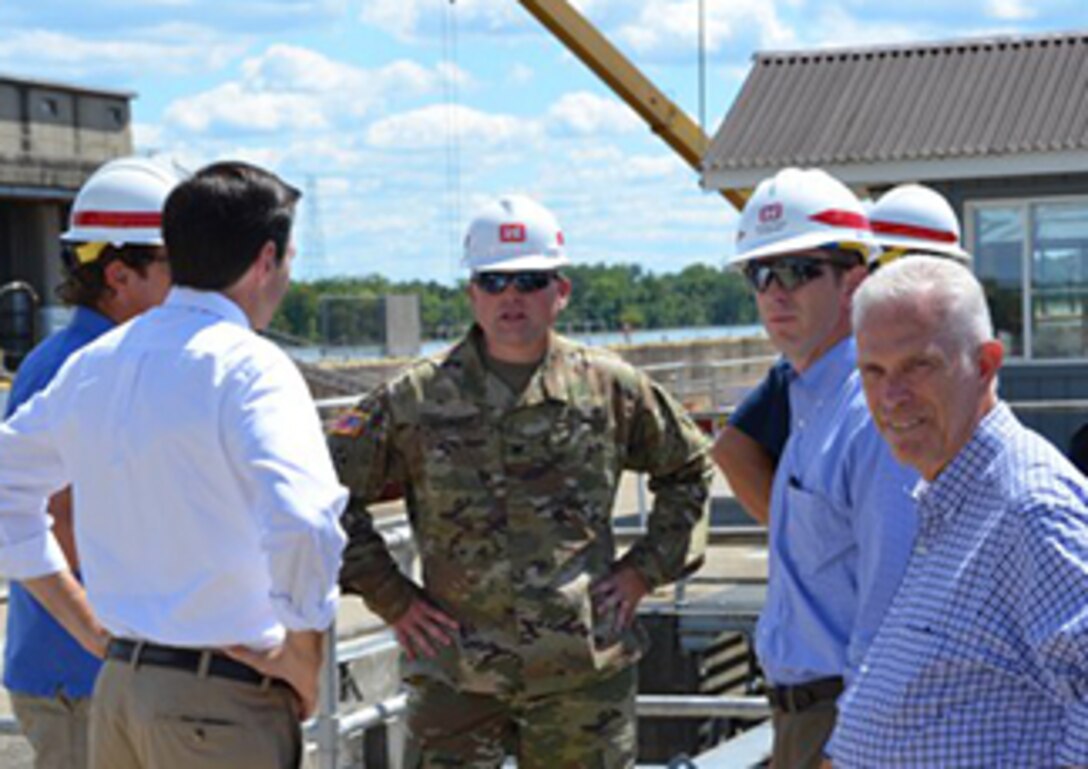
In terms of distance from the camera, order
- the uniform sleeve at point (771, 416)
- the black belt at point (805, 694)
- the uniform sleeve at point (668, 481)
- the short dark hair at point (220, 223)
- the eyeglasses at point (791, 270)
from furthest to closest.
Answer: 1. the uniform sleeve at point (668, 481)
2. the uniform sleeve at point (771, 416)
3. the eyeglasses at point (791, 270)
4. the black belt at point (805, 694)
5. the short dark hair at point (220, 223)

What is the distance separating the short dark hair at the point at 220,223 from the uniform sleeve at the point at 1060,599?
63.3 inches

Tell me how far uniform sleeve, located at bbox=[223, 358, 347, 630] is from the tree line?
2119 centimetres

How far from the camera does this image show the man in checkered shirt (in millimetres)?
2635

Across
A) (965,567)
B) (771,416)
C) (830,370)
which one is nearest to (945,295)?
(965,567)

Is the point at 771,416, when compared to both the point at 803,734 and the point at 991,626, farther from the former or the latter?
the point at 991,626

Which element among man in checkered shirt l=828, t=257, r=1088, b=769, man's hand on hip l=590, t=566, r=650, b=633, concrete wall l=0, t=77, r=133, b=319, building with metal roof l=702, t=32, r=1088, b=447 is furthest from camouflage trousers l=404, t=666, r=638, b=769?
concrete wall l=0, t=77, r=133, b=319

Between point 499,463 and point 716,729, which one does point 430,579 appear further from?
point 716,729

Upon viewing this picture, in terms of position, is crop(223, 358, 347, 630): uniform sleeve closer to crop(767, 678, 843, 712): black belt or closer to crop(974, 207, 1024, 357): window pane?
crop(767, 678, 843, 712): black belt

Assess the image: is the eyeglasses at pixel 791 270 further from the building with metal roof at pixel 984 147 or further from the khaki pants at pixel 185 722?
the building with metal roof at pixel 984 147

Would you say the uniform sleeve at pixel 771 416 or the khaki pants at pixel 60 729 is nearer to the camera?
the khaki pants at pixel 60 729

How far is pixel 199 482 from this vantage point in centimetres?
352

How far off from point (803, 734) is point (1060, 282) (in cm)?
1318

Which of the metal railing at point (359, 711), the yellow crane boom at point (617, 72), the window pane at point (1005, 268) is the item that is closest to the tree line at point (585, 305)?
the yellow crane boom at point (617, 72)

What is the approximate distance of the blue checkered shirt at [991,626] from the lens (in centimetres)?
261
